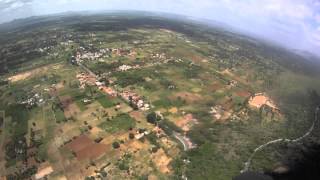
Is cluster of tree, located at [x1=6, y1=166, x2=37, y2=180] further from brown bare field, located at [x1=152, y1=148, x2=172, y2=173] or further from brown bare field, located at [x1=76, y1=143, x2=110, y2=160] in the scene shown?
brown bare field, located at [x1=152, y1=148, x2=172, y2=173]

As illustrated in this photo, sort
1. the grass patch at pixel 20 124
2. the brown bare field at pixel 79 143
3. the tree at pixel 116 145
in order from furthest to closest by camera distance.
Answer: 1. the grass patch at pixel 20 124
2. the brown bare field at pixel 79 143
3. the tree at pixel 116 145

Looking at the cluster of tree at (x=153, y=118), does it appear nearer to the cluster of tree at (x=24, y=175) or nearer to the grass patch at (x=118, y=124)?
the grass patch at (x=118, y=124)

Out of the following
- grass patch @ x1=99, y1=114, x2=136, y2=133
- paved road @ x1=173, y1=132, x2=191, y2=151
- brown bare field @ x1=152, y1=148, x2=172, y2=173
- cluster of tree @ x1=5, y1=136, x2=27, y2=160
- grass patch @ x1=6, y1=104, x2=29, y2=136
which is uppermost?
brown bare field @ x1=152, y1=148, x2=172, y2=173

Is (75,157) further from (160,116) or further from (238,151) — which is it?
(238,151)

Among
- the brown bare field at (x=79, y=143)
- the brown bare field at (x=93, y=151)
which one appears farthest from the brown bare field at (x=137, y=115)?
the brown bare field at (x=93, y=151)

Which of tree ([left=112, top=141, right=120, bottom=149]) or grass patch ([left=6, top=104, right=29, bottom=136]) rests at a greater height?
tree ([left=112, top=141, right=120, bottom=149])

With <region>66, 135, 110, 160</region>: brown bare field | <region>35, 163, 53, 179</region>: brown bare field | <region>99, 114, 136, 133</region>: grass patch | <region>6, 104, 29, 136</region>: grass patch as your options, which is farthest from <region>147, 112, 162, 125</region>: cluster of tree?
<region>6, 104, 29, 136</region>: grass patch

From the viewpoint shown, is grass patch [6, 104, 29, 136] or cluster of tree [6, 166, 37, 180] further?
grass patch [6, 104, 29, 136]

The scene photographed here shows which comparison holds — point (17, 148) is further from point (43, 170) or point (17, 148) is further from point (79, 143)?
point (79, 143)

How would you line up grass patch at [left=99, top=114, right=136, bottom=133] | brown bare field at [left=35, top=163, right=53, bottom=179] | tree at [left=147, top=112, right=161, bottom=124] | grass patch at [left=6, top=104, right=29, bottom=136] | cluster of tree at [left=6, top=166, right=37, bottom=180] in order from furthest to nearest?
tree at [left=147, top=112, right=161, bottom=124]
grass patch at [left=6, top=104, right=29, bottom=136]
grass patch at [left=99, top=114, right=136, bottom=133]
brown bare field at [left=35, top=163, right=53, bottom=179]
cluster of tree at [left=6, top=166, right=37, bottom=180]

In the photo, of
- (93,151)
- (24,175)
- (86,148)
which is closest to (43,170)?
(24,175)

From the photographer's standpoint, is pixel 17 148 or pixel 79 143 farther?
pixel 79 143

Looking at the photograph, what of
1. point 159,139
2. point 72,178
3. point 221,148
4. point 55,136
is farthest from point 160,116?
point 72,178
